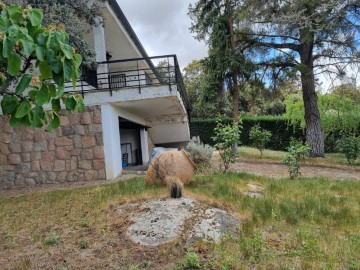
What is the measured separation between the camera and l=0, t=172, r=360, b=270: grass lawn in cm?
338

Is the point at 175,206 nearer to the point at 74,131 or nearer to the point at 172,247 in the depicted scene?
the point at 172,247

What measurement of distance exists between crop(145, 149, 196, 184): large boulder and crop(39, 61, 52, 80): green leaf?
4.88 m

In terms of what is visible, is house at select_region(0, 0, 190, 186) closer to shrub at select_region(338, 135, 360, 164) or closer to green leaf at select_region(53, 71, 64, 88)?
green leaf at select_region(53, 71, 64, 88)

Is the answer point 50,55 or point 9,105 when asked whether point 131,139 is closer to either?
point 9,105

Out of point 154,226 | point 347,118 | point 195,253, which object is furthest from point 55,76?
point 347,118

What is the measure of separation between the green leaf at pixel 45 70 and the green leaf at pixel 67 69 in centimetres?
10

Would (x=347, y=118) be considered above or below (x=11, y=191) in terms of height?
above

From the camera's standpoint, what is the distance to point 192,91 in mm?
33062

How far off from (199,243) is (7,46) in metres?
2.92

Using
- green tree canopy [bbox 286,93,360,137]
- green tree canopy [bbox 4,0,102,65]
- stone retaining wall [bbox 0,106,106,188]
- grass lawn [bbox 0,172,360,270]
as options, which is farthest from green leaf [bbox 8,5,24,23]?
green tree canopy [bbox 286,93,360,137]

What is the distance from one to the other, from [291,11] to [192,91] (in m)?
20.7

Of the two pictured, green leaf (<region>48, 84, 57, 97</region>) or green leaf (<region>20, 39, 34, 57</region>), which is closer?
green leaf (<region>20, 39, 34, 57</region>)

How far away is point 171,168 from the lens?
262 inches

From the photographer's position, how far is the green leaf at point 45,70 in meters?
1.86
